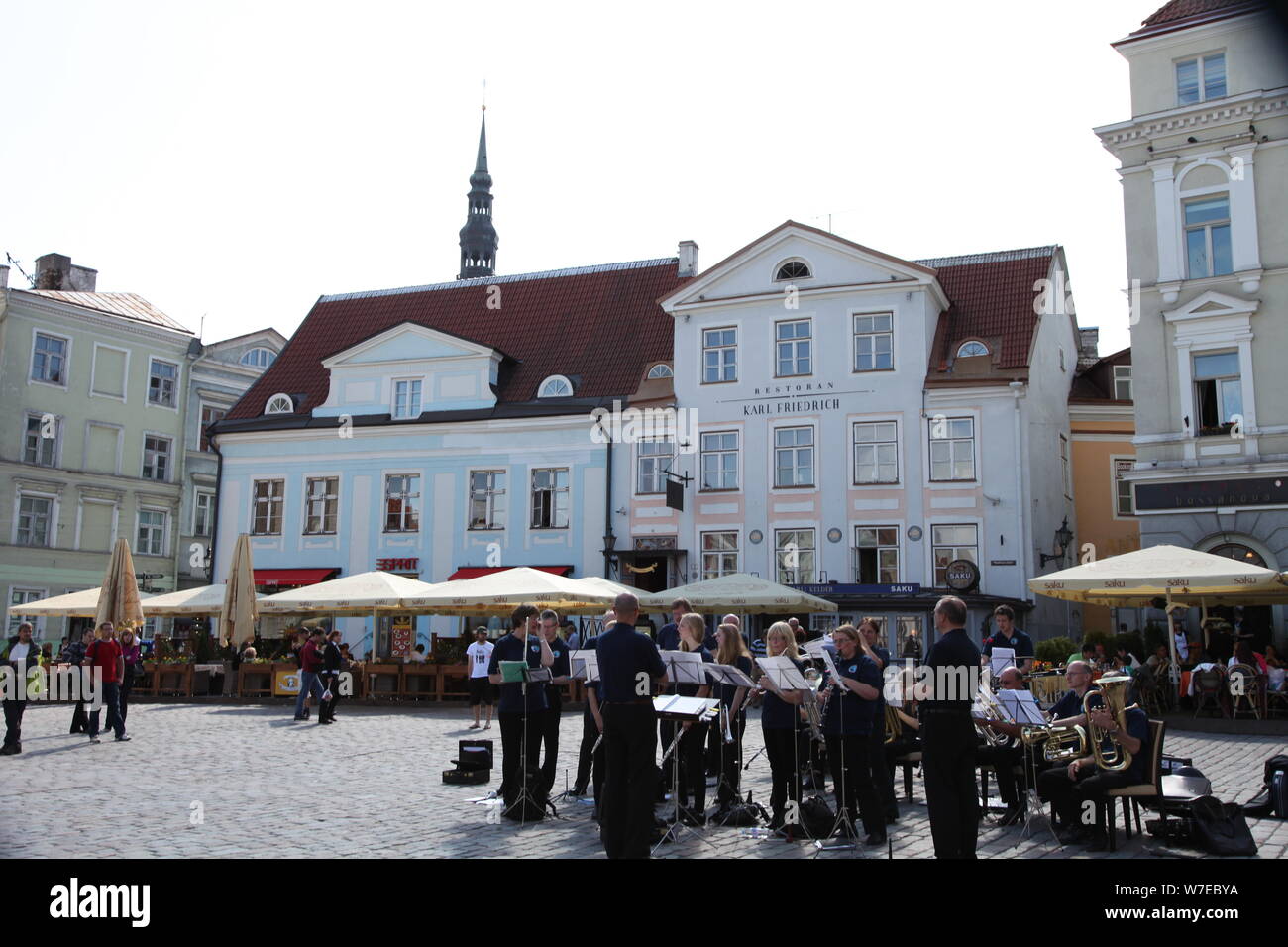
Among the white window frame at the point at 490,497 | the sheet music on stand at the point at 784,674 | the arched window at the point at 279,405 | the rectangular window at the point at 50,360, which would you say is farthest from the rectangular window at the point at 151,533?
the sheet music on stand at the point at 784,674

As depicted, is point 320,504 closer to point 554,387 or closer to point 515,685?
point 554,387

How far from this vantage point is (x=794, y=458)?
1214 inches

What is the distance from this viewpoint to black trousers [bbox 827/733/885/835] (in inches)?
358

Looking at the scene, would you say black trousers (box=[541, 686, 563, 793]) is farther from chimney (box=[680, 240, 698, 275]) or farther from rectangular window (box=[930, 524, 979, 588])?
chimney (box=[680, 240, 698, 275])

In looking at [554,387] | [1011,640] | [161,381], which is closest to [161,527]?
[161,381]

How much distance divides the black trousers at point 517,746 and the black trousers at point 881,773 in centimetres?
297

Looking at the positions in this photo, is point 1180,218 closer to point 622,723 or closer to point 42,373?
point 622,723

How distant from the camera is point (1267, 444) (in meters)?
24.4

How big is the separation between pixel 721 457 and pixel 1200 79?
45.6ft

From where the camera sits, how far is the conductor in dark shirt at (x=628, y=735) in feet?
27.0

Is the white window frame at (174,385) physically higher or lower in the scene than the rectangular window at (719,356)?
higher

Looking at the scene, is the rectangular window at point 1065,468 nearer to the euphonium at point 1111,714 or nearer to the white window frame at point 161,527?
the euphonium at point 1111,714
